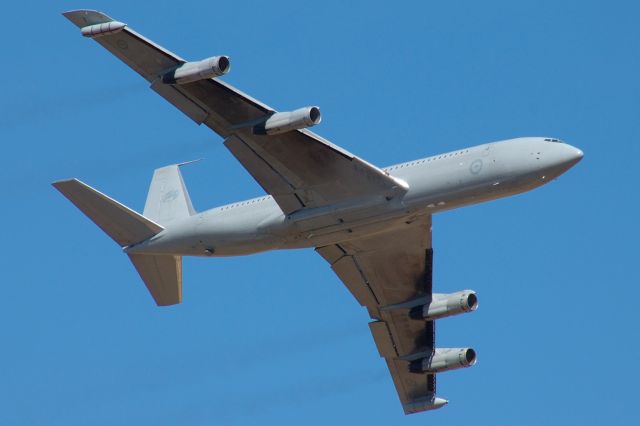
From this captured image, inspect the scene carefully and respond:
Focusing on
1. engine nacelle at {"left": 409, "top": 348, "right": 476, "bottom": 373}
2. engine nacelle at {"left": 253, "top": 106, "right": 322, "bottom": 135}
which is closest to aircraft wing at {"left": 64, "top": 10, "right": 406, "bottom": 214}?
engine nacelle at {"left": 253, "top": 106, "right": 322, "bottom": 135}

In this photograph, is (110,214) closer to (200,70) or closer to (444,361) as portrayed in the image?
(200,70)

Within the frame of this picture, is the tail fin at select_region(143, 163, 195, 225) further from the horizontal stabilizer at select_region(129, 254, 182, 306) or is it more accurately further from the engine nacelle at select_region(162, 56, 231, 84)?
the engine nacelle at select_region(162, 56, 231, 84)

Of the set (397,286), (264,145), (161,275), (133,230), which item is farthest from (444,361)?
(133,230)

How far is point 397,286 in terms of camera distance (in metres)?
74.4

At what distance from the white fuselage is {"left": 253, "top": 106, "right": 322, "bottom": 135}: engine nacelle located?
16.6 feet

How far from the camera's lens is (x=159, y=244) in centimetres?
6981

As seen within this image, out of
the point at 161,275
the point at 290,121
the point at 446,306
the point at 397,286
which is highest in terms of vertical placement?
the point at 290,121

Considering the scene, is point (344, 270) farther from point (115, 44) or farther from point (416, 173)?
point (115, 44)

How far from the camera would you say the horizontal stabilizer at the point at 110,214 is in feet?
223

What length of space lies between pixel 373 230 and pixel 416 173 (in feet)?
12.3

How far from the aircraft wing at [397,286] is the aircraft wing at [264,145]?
15.6ft

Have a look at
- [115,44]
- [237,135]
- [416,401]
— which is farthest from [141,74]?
[416,401]

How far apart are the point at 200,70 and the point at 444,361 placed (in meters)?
23.5

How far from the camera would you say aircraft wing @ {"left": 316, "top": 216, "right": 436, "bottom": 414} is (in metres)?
71.5
